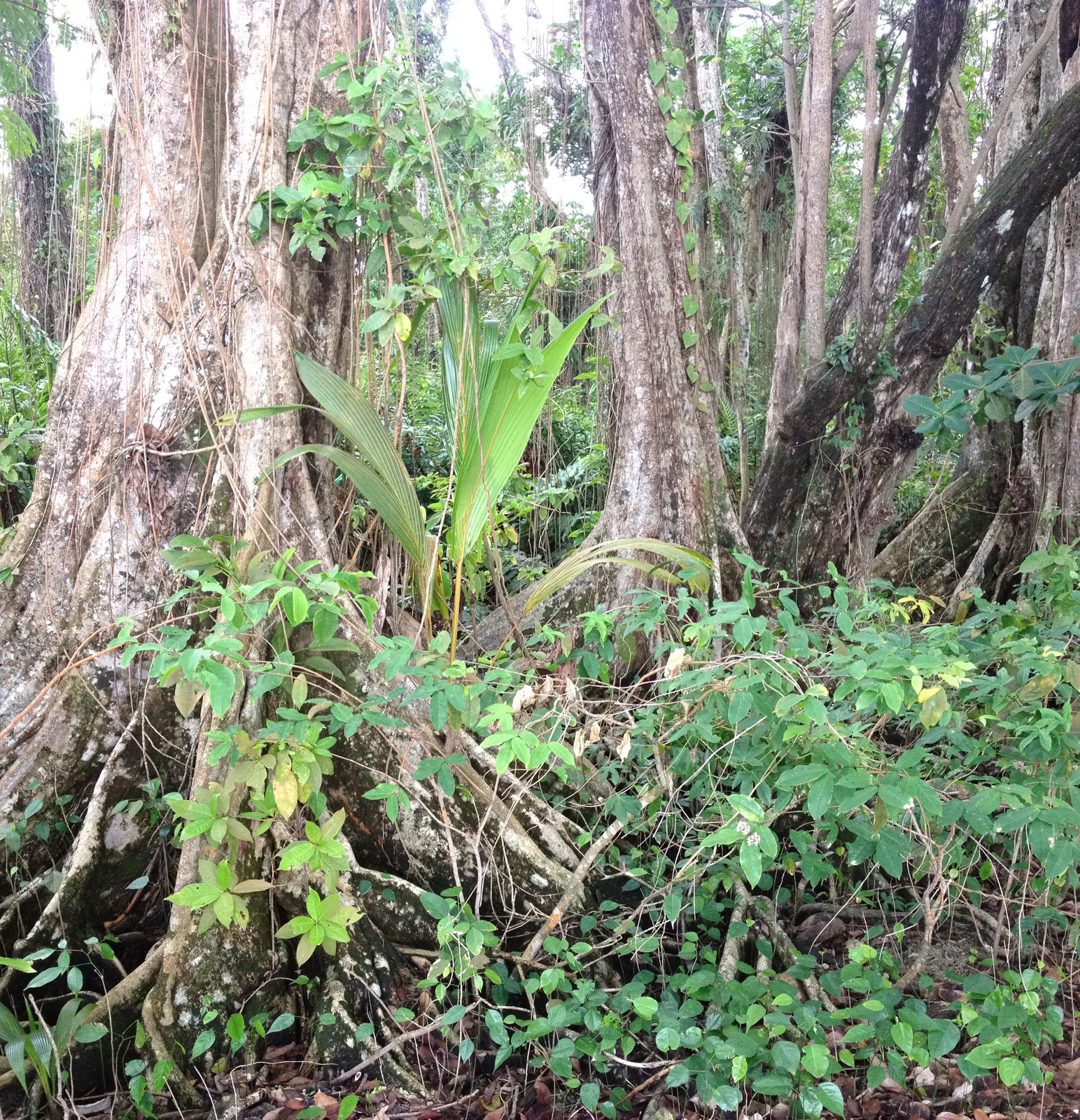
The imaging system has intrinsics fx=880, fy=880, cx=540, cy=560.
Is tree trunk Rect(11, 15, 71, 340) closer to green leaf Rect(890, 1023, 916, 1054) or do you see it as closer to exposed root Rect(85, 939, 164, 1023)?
exposed root Rect(85, 939, 164, 1023)

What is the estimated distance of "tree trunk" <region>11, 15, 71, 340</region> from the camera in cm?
643

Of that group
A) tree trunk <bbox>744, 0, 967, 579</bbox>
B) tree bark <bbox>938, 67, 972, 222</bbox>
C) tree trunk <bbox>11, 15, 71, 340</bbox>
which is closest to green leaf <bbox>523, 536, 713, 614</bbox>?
tree trunk <bbox>744, 0, 967, 579</bbox>

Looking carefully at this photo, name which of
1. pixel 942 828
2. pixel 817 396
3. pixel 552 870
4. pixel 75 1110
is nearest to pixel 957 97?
pixel 817 396

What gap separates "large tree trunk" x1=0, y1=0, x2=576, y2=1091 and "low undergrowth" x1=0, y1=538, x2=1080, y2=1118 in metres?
0.09

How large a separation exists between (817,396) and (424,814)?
8.09 ft

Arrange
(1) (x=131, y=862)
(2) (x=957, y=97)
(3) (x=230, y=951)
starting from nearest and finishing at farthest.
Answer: (3) (x=230, y=951) → (1) (x=131, y=862) → (2) (x=957, y=97)

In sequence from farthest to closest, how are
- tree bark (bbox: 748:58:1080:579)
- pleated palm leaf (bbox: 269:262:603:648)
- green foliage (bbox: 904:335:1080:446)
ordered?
tree bark (bbox: 748:58:1080:579)
green foliage (bbox: 904:335:1080:446)
pleated palm leaf (bbox: 269:262:603:648)

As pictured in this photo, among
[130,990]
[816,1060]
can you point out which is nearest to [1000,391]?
[816,1060]

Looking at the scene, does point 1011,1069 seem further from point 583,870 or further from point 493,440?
point 493,440

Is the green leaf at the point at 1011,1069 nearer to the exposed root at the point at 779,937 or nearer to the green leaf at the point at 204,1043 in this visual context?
the exposed root at the point at 779,937

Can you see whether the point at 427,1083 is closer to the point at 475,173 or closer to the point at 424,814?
the point at 424,814

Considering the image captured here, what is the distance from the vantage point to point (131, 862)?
2.19 meters

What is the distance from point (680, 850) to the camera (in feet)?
7.39

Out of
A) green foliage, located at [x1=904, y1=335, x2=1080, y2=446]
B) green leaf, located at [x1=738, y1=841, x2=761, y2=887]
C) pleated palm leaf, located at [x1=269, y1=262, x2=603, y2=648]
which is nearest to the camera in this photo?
green leaf, located at [x1=738, y1=841, x2=761, y2=887]
